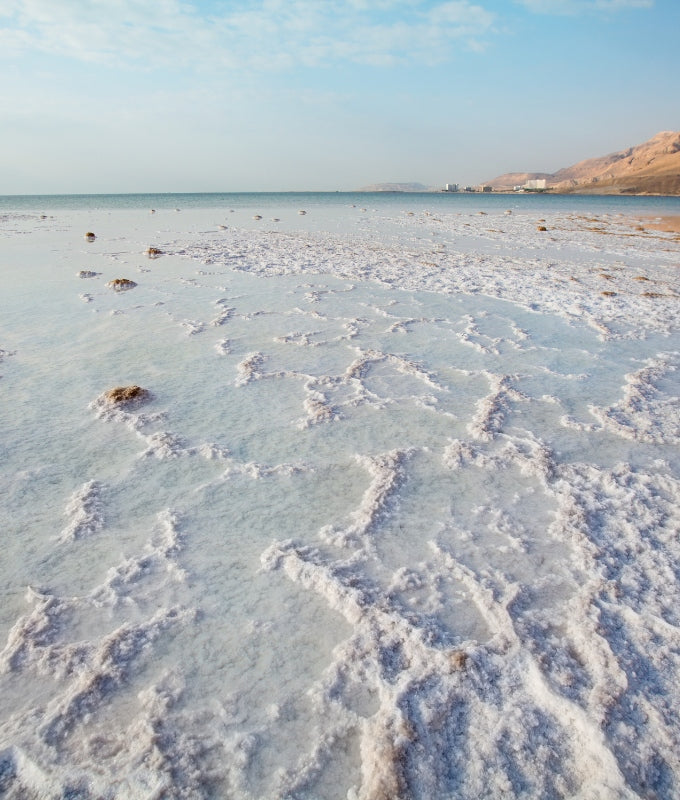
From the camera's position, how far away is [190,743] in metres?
1.58

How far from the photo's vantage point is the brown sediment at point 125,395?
3936 mm

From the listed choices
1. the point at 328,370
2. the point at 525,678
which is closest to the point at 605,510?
the point at 525,678

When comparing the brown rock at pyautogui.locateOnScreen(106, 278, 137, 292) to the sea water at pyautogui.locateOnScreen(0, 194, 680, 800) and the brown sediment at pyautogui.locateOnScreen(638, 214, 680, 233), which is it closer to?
the sea water at pyautogui.locateOnScreen(0, 194, 680, 800)

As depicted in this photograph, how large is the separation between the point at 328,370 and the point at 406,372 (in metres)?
0.76

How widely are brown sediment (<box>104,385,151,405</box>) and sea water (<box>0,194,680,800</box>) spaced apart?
0.11 m

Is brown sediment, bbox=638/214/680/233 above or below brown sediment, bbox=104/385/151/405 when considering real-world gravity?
below

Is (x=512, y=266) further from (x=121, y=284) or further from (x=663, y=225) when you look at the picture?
(x=663, y=225)

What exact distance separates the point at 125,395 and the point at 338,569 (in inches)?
98.1

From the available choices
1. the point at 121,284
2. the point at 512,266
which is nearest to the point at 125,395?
the point at 121,284

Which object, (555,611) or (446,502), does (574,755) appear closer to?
(555,611)

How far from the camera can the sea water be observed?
1.57 meters

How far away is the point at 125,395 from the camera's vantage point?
3.97 metres

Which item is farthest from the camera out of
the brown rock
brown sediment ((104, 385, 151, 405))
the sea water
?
the brown rock

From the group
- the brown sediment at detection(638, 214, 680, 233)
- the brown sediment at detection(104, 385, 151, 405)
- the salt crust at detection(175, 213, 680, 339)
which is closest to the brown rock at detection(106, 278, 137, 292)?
the salt crust at detection(175, 213, 680, 339)
